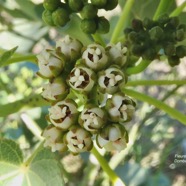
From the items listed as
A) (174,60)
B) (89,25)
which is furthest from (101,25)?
(174,60)

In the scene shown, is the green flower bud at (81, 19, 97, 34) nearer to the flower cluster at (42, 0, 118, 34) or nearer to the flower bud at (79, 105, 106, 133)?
the flower cluster at (42, 0, 118, 34)

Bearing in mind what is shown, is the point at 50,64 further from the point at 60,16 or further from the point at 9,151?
the point at 9,151

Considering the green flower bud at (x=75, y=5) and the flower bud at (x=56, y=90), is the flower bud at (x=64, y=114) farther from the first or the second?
the green flower bud at (x=75, y=5)

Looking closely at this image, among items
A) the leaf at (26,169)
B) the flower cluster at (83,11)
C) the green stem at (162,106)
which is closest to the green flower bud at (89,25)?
the flower cluster at (83,11)

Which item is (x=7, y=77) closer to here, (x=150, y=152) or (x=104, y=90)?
(x=150, y=152)

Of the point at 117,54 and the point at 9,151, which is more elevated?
the point at 117,54

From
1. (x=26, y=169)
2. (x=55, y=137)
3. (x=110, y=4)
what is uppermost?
(x=110, y=4)

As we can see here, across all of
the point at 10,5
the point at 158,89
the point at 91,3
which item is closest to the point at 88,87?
the point at 91,3
